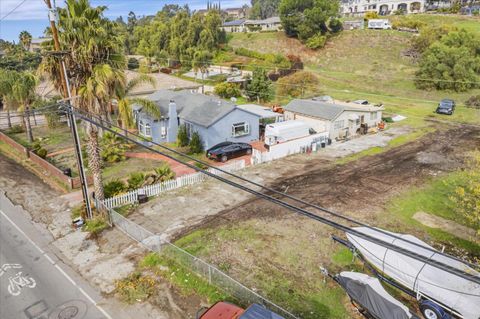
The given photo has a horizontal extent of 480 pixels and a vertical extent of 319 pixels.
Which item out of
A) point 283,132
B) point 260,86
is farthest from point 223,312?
point 260,86

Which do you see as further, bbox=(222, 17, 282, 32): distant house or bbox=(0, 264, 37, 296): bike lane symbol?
bbox=(222, 17, 282, 32): distant house

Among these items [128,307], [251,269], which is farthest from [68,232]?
[251,269]

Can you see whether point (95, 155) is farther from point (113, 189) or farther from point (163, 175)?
point (163, 175)

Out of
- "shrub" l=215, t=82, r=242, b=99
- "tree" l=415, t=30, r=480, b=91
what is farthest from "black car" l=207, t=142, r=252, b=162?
"tree" l=415, t=30, r=480, b=91

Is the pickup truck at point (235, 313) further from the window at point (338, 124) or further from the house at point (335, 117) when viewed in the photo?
the window at point (338, 124)

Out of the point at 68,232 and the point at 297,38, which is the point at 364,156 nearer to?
the point at 68,232

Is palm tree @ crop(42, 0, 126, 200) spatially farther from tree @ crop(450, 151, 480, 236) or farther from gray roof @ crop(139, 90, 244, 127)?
tree @ crop(450, 151, 480, 236)
